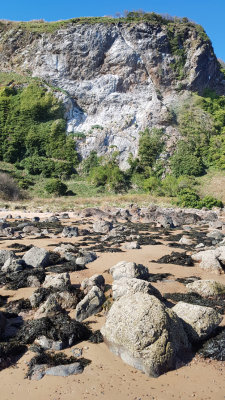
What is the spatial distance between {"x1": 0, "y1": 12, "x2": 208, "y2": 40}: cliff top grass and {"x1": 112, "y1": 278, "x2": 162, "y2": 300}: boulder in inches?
2135

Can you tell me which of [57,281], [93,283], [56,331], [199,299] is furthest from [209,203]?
[56,331]

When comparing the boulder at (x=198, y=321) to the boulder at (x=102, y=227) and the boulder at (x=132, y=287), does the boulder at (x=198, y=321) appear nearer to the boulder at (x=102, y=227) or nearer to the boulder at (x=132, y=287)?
the boulder at (x=132, y=287)

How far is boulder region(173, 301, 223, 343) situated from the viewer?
186 inches

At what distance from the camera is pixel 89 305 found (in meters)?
5.66

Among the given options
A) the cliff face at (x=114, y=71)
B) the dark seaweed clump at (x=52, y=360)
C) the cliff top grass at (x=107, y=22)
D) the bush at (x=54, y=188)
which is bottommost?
the dark seaweed clump at (x=52, y=360)

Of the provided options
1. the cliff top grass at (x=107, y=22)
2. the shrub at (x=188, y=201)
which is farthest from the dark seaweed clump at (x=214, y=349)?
the cliff top grass at (x=107, y=22)

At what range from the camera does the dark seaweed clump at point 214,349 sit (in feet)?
14.6

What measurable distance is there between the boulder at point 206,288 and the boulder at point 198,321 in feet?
5.32

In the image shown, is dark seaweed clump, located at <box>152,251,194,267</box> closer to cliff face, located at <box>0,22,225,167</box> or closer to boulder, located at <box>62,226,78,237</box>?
boulder, located at <box>62,226,78,237</box>

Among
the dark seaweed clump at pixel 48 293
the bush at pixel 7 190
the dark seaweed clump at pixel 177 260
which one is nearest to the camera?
the dark seaweed clump at pixel 48 293

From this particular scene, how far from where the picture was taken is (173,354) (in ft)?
13.7

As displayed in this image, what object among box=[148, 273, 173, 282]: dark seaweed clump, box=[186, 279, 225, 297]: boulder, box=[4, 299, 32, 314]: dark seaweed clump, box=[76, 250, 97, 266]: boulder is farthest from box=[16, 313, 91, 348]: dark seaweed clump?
box=[76, 250, 97, 266]: boulder

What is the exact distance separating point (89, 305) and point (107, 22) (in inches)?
2167

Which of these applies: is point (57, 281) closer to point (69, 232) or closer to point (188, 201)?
point (69, 232)
